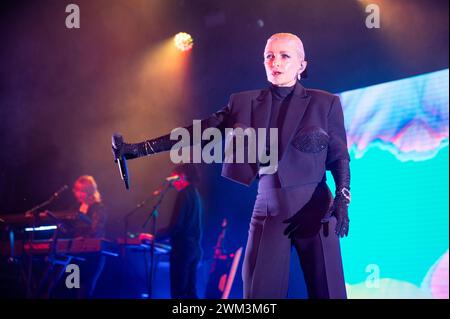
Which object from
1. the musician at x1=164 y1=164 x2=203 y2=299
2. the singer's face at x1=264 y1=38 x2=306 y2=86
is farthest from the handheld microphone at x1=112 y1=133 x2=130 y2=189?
the musician at x1=164 y1=164 x2=203 y2=299

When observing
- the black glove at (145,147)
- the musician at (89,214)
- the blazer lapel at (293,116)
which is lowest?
the musician at (89,214)

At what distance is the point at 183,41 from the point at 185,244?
348 cm

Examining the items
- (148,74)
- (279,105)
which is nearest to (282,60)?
(279,105)

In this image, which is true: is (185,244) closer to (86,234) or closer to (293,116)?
(86,234)

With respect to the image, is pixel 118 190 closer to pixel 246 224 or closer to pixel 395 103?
pixel 246 224

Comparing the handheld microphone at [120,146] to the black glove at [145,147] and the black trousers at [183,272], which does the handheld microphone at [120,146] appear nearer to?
the black glove at [145,147]

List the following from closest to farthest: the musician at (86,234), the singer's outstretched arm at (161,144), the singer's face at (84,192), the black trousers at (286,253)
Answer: the black trousers at (286,253) → the singer's outstretched arm at (161,144) → the musician at (86,234) → the singer's face at (84,192)

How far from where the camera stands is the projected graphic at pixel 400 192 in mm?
6199

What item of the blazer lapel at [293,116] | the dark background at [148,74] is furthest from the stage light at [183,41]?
the blazer lapel at [293,116]

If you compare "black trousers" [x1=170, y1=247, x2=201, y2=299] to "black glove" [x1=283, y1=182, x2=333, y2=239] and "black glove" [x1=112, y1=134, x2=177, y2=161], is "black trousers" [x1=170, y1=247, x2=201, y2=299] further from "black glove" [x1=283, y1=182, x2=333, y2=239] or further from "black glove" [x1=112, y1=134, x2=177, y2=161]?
"black glove" [x1=283, y1=182, x2=333, y2=239]

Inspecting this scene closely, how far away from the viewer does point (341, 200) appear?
9.23 feet

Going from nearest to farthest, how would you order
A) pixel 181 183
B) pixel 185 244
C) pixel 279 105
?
pixel 279 105 < pixel 185 244 < pixel 181 183

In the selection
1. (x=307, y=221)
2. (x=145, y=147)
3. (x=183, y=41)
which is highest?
(x=183, y=41)

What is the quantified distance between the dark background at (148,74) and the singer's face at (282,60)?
4080 mm
